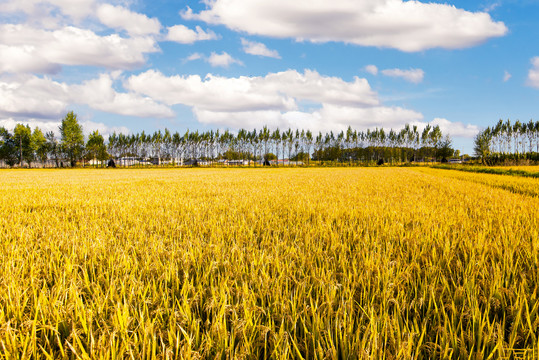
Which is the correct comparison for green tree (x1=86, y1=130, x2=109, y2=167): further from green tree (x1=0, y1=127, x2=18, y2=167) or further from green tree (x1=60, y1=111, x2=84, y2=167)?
green tree (x1=0, y1=127, x2=18, y2=167)

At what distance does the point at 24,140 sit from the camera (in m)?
75.0

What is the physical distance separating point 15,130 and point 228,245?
313 ft

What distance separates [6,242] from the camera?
2.87 m

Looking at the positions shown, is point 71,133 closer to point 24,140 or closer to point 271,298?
point 24,140

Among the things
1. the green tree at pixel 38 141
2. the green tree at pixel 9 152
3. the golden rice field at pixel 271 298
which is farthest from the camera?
the green tree at pixel 9 152

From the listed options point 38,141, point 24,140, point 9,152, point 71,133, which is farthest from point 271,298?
point 9,152

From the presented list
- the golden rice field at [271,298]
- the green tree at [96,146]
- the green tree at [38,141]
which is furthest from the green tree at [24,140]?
the golden rice field at [271,298]

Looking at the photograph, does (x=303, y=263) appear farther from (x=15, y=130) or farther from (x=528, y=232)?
(x=15, y=130)

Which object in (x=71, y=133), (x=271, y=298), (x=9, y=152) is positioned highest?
(x=71, y=133)

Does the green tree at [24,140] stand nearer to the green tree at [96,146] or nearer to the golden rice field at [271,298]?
the green tree at [96,146]

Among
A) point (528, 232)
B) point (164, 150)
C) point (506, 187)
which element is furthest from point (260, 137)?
point (528, 232)

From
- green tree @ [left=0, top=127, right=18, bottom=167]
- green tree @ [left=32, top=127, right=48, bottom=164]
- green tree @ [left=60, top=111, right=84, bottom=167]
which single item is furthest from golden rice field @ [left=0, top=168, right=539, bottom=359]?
green tree @ [left=0, top=127, right=18, bottom=167]

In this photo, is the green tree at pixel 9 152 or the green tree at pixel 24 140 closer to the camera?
the green tree at pixel 24 140

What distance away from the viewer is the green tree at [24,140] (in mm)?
73062
